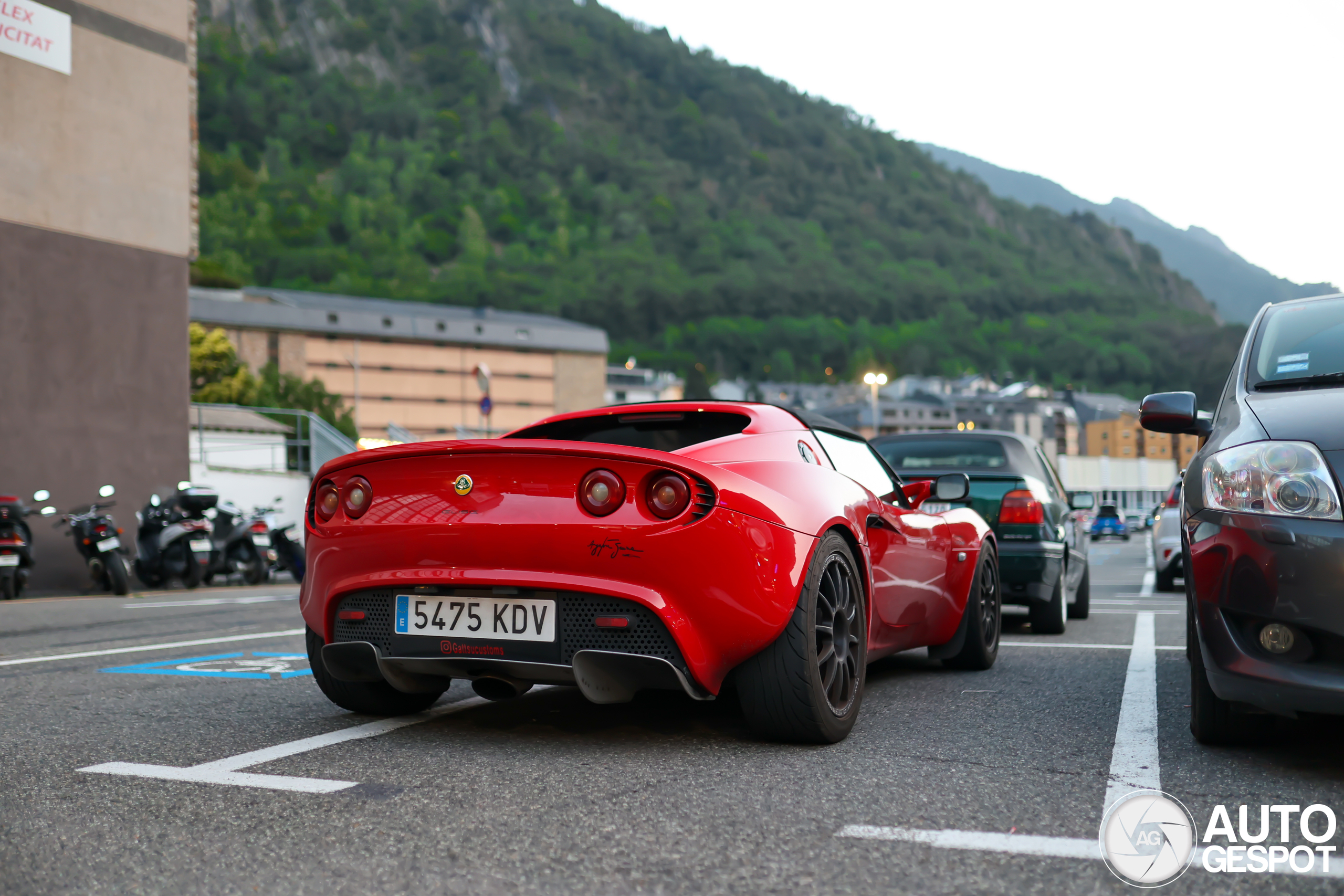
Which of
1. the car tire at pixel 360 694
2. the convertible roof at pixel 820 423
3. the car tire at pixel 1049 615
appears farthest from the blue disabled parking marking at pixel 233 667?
the car tire at pixel 1049 615

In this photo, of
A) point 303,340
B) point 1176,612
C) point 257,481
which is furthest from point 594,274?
point 1176,612

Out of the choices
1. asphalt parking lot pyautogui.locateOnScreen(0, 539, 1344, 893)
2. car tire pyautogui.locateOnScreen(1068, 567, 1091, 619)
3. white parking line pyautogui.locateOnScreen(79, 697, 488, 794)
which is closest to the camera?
asphalt parking lot pyautogui.locateOnScreen(0, 539, 1344, 893)

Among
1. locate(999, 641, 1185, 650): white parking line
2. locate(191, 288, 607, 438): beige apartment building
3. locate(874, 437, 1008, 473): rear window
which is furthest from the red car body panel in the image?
locate(191, 288, 607, 438): beige apartment building

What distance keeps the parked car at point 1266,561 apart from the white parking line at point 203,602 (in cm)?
933

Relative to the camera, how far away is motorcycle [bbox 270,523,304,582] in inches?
609

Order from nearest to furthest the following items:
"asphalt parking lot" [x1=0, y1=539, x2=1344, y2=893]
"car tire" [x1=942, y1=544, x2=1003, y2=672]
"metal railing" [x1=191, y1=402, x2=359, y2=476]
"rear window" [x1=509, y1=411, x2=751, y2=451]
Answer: "asphalt parking lot" [x1=0, y1=539, x2=1344, y2=893] < "rear window" [x1=509, y1=411, x2=751, y2=451] < "car tire" [x1=942, y1=544, x2=1003, y2=672] < "metal railing" [x1=191, y1=402, x2=359, y2=476]

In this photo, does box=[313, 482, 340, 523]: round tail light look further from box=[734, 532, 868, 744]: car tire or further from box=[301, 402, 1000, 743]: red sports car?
box=[734, 532, 868, 744]: car tire

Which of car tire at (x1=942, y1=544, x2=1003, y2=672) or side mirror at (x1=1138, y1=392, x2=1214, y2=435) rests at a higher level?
side mirror at (x1=1138, y1=392, x2=1214, y2=435)

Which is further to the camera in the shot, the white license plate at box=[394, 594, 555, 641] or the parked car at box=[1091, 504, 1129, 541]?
the parked car at box=[1091, 504, 1129, 541]

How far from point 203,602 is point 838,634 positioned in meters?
9.10

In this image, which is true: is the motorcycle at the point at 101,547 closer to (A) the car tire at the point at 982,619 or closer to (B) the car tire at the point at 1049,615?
(B) the car tire at the point at 1049,615

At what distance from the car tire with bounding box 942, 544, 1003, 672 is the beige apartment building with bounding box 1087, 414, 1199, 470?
157m

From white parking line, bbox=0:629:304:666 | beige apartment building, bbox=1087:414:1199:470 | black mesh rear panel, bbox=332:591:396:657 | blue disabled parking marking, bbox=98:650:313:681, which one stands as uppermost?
beige apartment building, bbox=1087:414:1199:470

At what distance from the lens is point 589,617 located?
3592 millimetres
